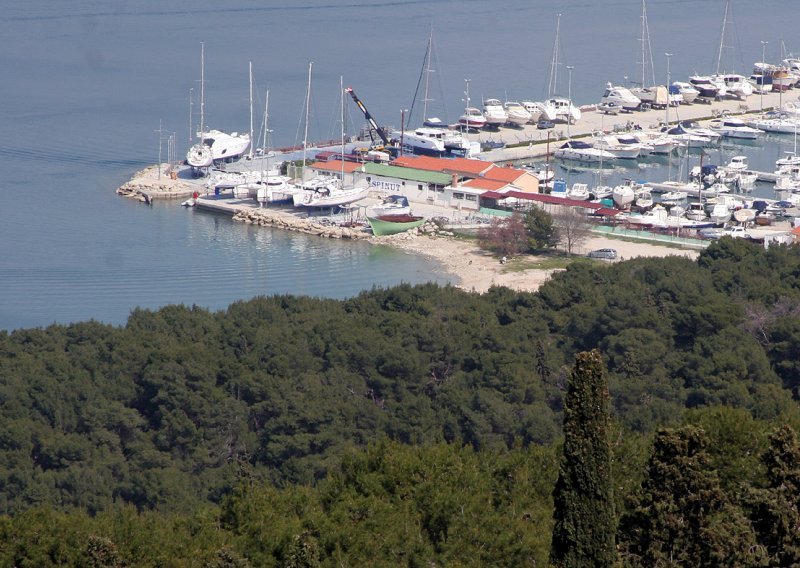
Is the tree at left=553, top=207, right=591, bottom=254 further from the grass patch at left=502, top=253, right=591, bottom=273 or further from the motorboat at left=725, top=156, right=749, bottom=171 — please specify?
the motorboat at left=725, top=156, right=749, bottom=171

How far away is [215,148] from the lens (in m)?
36.6

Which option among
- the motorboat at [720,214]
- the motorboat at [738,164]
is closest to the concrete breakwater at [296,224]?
the motorboat at [720,214]

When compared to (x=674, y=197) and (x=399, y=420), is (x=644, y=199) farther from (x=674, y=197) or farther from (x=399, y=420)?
(x=399, y=420)

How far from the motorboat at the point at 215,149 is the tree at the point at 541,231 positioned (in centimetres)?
1088

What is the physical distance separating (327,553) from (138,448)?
5652mm

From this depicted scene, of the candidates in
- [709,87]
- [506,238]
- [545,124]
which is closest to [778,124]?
[709,87]

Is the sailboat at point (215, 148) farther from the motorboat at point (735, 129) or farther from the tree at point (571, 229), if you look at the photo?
the motorboat at point (735, 129)

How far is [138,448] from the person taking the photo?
15781 mm

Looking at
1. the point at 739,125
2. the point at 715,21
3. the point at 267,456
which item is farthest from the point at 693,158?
the point at 715,21

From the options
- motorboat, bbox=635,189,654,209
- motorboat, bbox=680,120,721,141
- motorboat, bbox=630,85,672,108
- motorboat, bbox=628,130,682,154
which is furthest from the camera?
motorboat, bbox=630,85,672,108

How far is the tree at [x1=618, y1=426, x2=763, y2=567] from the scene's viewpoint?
933 cm

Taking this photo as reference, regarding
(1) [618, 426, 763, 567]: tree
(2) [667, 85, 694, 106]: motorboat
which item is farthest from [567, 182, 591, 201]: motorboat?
(1) [618, 426, 763, 567]: tree

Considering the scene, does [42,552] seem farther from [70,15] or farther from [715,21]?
[715,21]

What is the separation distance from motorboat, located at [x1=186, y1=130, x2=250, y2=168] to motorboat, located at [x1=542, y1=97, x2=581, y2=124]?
10.6 metres
